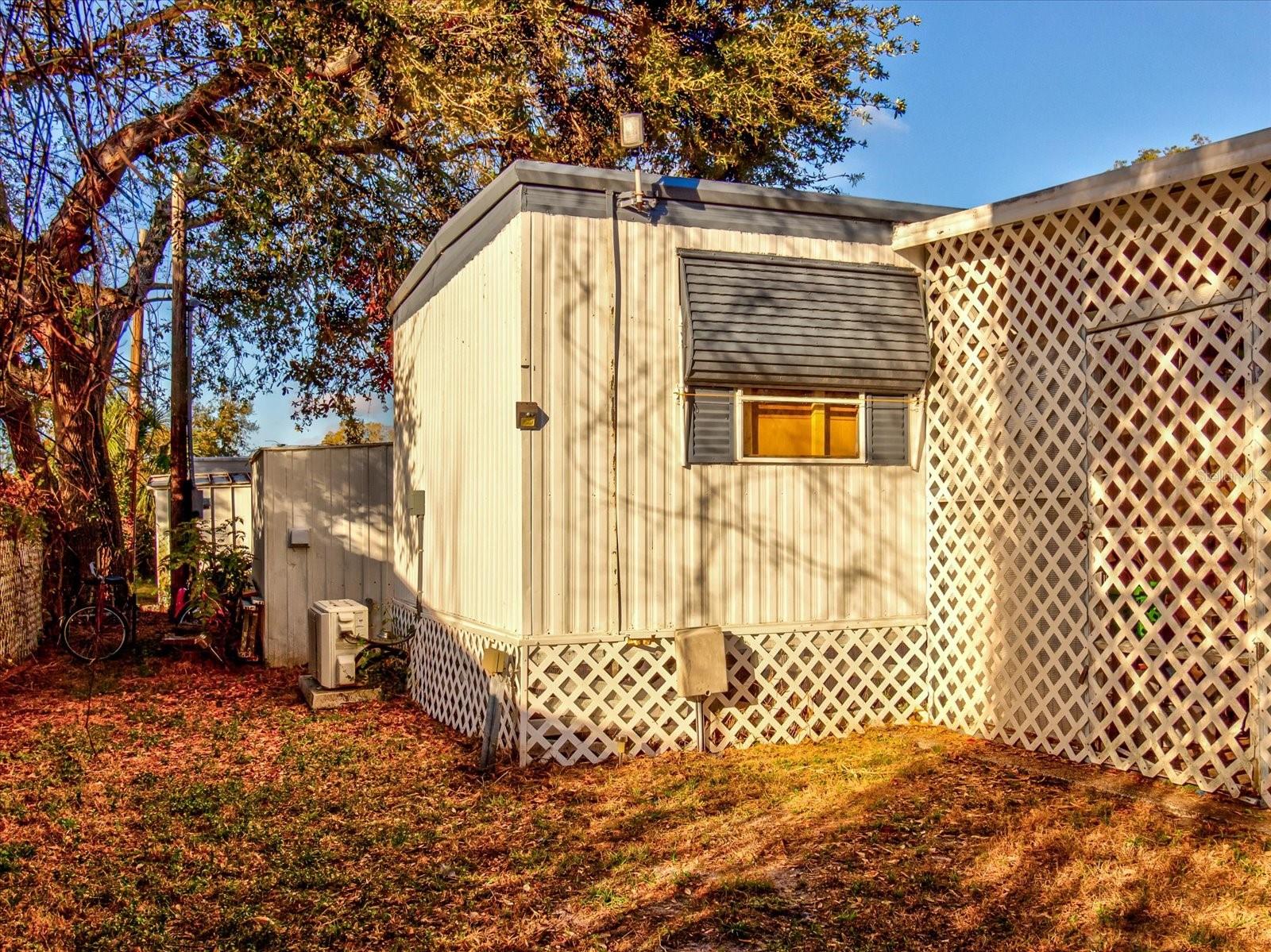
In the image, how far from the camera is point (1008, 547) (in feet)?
23.3

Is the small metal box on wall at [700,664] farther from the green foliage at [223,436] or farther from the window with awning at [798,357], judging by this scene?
the green foliage at [223,436]

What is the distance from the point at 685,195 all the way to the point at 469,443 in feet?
7.88

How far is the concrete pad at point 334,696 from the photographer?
8.83 meters

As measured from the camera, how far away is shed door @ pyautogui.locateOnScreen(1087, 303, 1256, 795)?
18.7ft

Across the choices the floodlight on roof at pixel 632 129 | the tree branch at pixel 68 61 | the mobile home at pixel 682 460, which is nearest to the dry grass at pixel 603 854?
the mobile home at pixel 682 460

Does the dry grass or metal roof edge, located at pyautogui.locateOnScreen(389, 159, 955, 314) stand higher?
metal roof edge, located at pyautogui.locateOnScreen(389, 159, 955, 314)

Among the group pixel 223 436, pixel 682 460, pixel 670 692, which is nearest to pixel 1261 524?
pixel 682 460

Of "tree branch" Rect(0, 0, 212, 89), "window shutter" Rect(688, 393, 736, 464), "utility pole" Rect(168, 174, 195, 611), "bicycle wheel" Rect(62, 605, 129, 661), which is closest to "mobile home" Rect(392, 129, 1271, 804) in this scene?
"window shutter" Rect(688, 393, 736, 464)

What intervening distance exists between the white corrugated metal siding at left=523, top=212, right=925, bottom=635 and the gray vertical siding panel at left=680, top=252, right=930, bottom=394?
14 centimetres

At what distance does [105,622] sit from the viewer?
11.4 m

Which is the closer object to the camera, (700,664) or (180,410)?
(700,664)

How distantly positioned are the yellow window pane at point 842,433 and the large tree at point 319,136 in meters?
3.93

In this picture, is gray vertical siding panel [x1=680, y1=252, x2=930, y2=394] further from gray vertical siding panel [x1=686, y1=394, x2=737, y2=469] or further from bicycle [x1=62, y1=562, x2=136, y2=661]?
bicycle [x1=62, y1=562, x2=136, y2=661]

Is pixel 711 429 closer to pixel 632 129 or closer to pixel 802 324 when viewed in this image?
pixel 802 324
